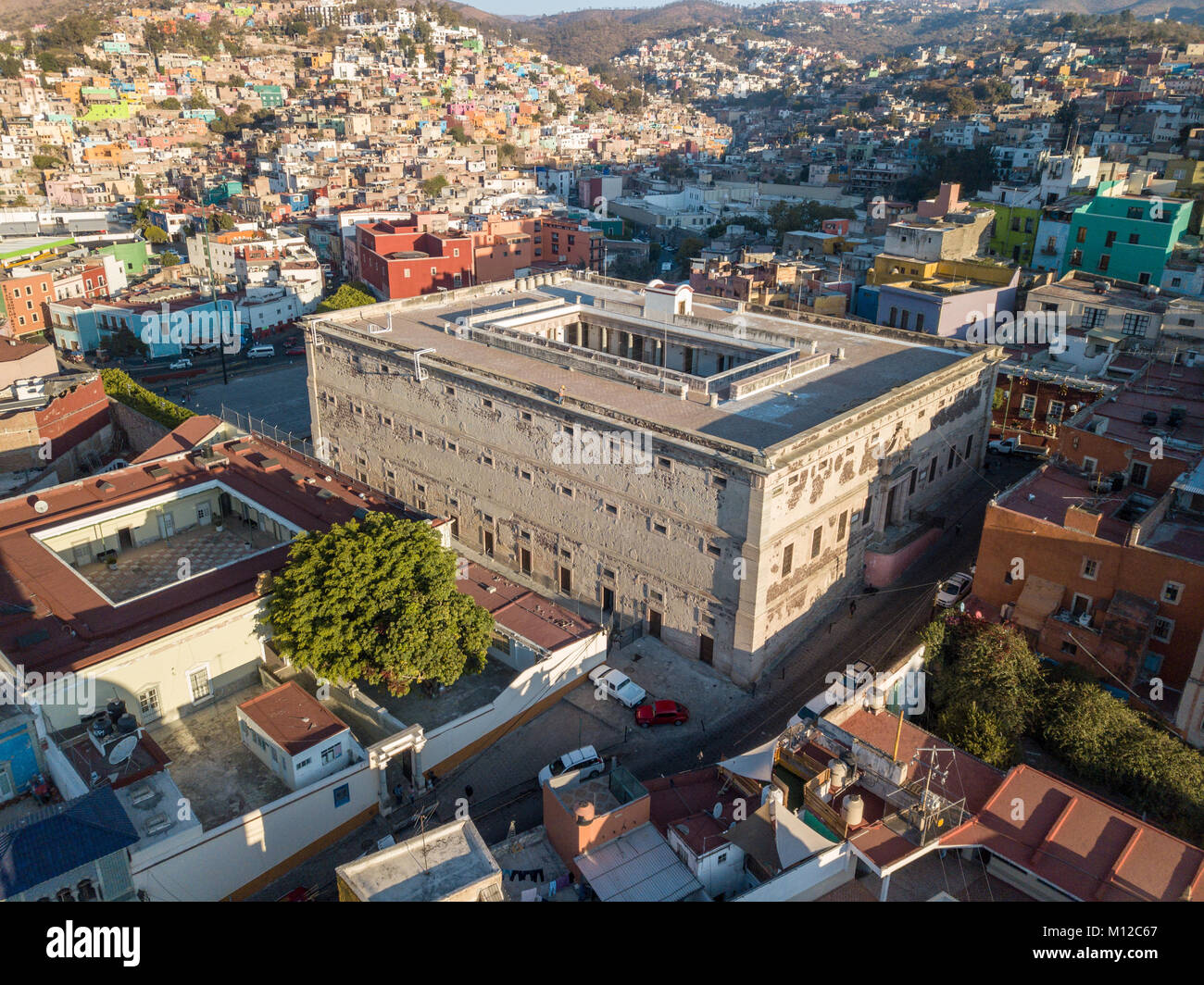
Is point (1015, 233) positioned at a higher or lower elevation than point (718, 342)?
higher

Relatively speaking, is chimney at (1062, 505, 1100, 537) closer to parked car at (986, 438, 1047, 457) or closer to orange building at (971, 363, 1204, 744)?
orange building at (971, 363, 1204, 744)

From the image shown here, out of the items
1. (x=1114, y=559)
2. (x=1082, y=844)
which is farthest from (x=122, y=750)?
(x=1114, y=559)

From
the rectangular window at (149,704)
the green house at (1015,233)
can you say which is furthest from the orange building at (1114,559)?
the green house at (1015,233)

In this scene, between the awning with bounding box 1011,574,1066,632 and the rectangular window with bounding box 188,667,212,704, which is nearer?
the rectangular window with bounding box 188,667,212,704

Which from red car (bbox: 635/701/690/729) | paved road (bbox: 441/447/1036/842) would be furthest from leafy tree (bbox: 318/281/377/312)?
red car (bbox: 635/701/690/729)

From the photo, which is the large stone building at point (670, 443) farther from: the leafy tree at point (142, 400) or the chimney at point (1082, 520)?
the leafy tree at point (142, 400)

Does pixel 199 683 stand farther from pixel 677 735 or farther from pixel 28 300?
pixel 28 300

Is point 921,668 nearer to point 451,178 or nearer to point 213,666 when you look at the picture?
point 213,666

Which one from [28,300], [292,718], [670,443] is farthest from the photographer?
[28,300]

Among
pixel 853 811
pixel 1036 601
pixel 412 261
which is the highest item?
pixel 412 261
